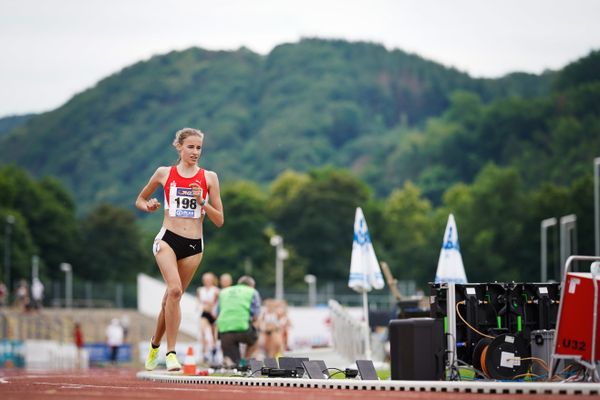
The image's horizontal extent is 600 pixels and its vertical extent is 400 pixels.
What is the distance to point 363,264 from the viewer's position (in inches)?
1061

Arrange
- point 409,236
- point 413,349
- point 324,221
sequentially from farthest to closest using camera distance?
1. point 409,236
2. point 324,221
3. point 413,349

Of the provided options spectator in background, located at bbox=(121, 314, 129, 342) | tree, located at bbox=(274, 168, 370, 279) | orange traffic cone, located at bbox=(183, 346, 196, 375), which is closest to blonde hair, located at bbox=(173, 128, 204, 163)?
orange traffic cone, located at bbox=(183, 346, 196, 375)

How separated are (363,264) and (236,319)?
145 inches

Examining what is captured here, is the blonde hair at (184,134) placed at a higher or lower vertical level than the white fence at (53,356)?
higher

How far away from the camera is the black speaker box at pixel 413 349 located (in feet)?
41.6

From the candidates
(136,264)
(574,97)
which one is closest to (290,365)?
(136,264)

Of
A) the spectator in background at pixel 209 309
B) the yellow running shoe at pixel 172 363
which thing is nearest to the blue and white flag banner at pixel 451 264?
the spectator in background at pixel 209 309

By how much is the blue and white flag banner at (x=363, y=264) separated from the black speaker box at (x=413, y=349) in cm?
1391

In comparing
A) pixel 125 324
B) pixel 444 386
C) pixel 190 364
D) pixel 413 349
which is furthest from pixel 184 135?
pixel 125 324

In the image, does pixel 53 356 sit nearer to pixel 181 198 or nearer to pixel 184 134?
pixel 184 134

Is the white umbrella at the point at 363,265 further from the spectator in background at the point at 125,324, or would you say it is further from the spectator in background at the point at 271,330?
the spectator in background at the point at 125,324

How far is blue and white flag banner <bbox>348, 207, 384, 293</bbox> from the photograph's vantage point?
1056 inches

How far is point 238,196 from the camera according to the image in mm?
155875

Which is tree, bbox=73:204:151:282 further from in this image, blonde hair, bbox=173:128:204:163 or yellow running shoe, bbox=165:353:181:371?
blonde hair, bbox=173:128:204:163
